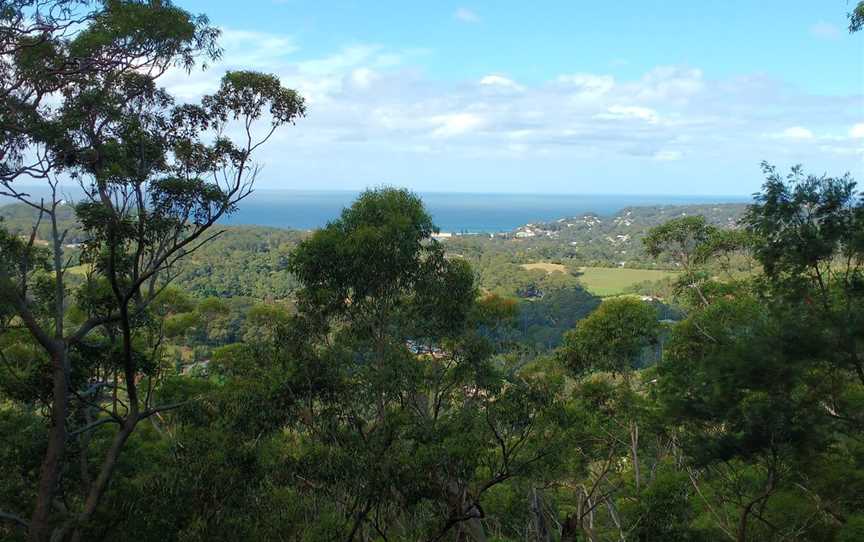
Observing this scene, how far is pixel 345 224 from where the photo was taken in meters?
6.62

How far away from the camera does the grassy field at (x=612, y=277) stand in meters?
57.1

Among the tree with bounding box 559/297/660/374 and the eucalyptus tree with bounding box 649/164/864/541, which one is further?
the tree with bounding box 559/297/660/374

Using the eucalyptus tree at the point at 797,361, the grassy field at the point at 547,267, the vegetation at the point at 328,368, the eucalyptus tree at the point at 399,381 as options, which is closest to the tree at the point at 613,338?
the vegetation at the point at 328,368

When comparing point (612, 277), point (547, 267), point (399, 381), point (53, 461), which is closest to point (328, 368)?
point (399, 381)

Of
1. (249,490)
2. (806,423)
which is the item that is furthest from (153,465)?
(806,423)

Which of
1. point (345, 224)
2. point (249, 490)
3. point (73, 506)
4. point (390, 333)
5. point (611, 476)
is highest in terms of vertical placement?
point (345, 224)

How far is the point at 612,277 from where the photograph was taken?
66.5 meters

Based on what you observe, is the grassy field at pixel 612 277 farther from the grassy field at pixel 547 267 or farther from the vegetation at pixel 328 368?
the vegetation at pixel 328 368

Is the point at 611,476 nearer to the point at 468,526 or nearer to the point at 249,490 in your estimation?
the point at 468,526

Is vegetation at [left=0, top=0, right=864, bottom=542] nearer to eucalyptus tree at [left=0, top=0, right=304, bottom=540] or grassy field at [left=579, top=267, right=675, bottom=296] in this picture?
eucalyptus tree at [left=0, top=0, right=304, bottom=540]

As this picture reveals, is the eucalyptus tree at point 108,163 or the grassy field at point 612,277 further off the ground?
the eucalyptus tree at point 108,163

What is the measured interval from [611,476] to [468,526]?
7.33 metres

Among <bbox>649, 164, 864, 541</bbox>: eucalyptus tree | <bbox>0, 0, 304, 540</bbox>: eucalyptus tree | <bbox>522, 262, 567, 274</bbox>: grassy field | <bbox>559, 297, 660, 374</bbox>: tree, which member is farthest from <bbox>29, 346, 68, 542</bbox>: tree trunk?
<bbox>522, 262, 567, 274</bbox>: grassy field

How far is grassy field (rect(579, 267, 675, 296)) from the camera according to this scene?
57.1 meters
